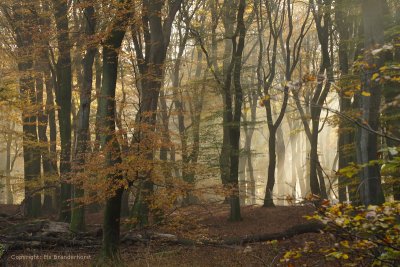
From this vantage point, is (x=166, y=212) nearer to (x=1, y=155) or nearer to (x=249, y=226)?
(x=249, y=226)

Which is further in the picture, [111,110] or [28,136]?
[28,136]

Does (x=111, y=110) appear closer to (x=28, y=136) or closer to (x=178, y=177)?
(x=178, y=177)

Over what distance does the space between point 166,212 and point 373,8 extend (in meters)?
7.56

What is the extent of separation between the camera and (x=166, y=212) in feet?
38.0

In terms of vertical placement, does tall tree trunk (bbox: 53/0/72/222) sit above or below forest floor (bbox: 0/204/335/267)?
above

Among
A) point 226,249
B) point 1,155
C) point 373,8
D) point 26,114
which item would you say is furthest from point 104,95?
point 1,155

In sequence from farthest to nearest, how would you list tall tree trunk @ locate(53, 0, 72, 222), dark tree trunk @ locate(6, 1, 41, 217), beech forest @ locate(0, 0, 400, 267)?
dark tree trunk @ locate(6, 1, 41, 217) → tall tree trunk @ locate(53, 0, 72, 222) → beech forest @ locate(0, 0, 400, 267)

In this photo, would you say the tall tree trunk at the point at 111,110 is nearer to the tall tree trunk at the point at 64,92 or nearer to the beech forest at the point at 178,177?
the beech forest at the point at 178,177

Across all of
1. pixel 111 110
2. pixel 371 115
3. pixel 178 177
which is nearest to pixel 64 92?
pixel 178 177

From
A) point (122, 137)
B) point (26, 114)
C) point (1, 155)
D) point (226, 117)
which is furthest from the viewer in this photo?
point (1, 155)

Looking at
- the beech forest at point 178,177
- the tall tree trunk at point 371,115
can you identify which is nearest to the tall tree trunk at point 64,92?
the beech forest at point 178,177

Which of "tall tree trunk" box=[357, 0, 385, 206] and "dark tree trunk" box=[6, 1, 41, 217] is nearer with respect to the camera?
"tall tree trunk" box=[357, 0, 385, 206]

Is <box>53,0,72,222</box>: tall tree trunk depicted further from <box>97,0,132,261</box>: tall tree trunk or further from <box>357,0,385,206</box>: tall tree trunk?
<box>357,0,385,206</box>: tall tree trunk

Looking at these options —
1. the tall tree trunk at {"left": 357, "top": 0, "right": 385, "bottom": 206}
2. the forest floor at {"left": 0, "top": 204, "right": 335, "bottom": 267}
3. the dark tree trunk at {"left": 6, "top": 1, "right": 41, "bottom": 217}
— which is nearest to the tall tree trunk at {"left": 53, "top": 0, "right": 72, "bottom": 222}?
the dark tree trunk at {"left": 6, "top": 1, "right": 41, "bottom": 217}
